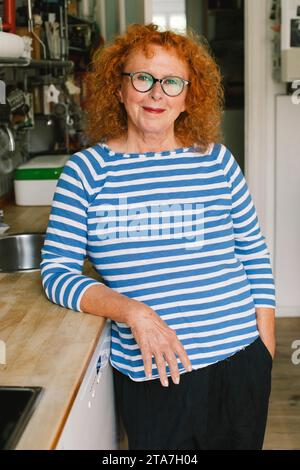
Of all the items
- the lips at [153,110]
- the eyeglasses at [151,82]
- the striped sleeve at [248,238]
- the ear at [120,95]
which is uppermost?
the eyeglasses at [151,82]

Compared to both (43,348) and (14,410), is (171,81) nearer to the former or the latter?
(43,348)

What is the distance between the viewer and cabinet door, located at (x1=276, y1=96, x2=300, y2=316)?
3.48 m

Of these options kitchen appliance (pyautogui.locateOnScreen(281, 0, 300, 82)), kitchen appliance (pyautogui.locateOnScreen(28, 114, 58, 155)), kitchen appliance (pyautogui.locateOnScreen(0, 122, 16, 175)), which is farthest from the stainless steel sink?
kitchen appliance (pyautogui.locateOnScreen(281, 0, 300, 82))

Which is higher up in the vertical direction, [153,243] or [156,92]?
[156,92]

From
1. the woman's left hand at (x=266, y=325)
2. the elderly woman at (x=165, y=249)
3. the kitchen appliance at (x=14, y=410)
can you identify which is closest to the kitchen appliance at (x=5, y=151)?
the elderly woman at (x=165, y=249)

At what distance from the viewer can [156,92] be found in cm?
143

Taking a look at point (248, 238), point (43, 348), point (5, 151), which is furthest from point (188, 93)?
point (5, 151)

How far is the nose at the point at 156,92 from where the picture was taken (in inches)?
56.2

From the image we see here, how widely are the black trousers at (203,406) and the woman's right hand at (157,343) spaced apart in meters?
0.15

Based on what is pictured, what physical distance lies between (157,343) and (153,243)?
22 centimetres

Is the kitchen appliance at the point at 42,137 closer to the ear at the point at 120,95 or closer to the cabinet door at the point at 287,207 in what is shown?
the cabinet door at the point at 287,207

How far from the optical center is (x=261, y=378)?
1.53 metres

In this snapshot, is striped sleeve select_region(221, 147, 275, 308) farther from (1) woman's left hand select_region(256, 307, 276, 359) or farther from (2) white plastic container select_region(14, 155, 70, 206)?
(2) white plastic container select_region(14, 155, 70, 206)

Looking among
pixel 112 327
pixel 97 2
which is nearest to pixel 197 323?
pixel 112 327
